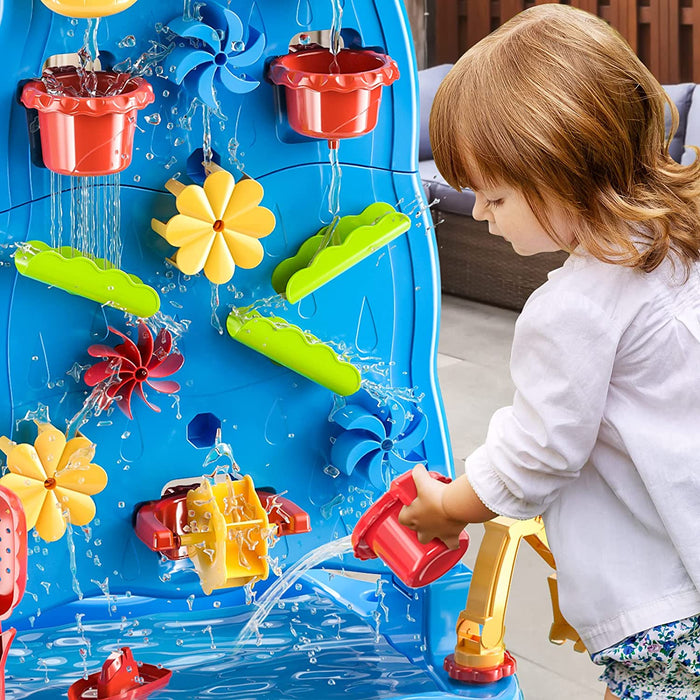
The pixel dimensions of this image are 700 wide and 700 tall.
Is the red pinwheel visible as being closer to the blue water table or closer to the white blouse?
the blue water table

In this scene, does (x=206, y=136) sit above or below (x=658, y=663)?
above

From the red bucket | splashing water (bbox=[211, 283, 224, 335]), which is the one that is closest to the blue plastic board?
splashing water (bbox=[211, 283, 224, 335])

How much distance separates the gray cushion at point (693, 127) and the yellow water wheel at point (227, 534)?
96.8 inches

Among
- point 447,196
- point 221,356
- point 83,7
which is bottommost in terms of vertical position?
point 447,196

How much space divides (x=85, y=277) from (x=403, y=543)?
34 cm

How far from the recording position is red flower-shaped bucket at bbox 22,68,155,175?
86cm

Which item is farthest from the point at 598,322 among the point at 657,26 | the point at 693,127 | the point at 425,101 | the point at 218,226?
the point at 657,26

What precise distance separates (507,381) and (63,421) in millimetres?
1752

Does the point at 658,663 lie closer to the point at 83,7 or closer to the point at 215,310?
the point at 215,310

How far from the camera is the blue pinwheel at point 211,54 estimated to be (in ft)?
3.08

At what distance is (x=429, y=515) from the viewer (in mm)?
930

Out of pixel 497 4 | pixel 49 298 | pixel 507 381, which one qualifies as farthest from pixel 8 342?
pixel 497 4

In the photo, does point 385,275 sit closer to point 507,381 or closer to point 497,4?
point 507,381

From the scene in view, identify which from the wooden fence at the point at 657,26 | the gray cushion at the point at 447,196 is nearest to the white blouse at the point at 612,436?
the gray cushion at the point at 447,196
